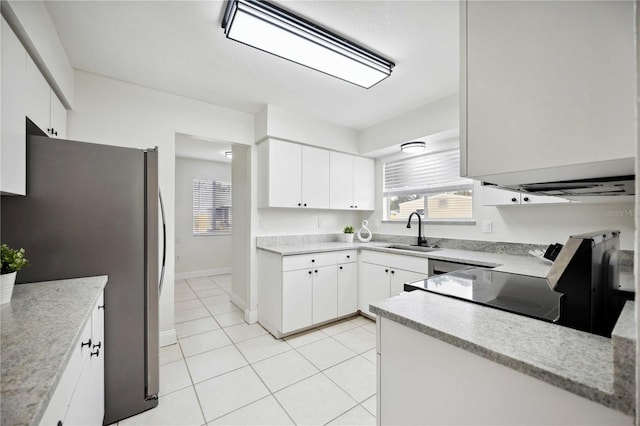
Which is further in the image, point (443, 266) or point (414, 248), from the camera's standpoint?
point (414, 248)

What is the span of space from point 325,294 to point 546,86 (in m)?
2.65

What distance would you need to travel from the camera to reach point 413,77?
2354 mm

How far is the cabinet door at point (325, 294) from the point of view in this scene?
9.41ft

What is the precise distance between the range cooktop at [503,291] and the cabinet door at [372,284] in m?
1.40

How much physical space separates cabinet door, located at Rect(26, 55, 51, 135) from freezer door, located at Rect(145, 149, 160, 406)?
23.1 inches

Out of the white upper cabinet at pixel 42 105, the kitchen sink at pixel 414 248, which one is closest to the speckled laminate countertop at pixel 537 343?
the kitchen sink at pixel 414 248

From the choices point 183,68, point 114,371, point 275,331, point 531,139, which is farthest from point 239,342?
point 531,139

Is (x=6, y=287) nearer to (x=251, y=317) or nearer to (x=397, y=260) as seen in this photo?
(x=251, y=317)

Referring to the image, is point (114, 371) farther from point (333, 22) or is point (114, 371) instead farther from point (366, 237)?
point (366, 237)

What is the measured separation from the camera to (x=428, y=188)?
328cm

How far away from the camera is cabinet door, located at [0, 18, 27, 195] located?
1142 mm

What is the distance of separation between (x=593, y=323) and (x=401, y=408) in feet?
2.15

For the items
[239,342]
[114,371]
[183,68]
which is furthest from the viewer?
[239,342]

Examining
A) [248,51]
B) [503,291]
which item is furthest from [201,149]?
[503,291]
